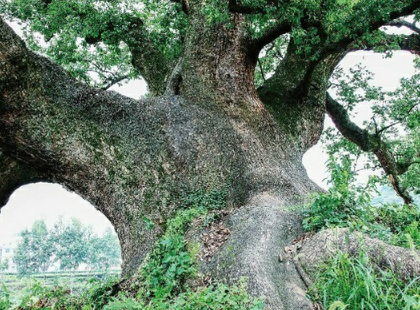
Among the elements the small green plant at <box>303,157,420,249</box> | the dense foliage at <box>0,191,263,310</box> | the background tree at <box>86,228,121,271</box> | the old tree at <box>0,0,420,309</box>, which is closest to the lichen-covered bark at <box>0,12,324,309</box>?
the old tree at <box>0,0,420,309</box>

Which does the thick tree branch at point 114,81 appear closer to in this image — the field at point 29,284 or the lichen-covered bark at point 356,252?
the field at point 29,284

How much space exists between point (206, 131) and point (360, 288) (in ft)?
11.1

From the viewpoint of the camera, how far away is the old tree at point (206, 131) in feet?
14.5

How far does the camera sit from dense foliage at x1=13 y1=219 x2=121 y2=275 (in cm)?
6131

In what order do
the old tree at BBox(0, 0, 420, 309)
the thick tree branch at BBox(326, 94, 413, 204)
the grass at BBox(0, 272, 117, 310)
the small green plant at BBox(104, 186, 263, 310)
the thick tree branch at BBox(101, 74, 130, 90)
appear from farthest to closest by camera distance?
1. the thick tree branch at BBox(101, 74, 130, 90)
2. the thick tree branch at BBox(326, 94, 413, 204)
3. the old tree at BBox(0, 0, 420, 309)
4. the grass at BBox(0, 272, 117, 310)
5. the small green plant at BBox(104, 186, 263, 310)

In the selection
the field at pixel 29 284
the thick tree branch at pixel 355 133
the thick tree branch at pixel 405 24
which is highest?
the thick tree branch at pixel 405 24

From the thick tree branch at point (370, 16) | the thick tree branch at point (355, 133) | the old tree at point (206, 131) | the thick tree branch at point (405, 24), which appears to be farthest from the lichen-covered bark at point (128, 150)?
the thick tree branch at point (405, 24)

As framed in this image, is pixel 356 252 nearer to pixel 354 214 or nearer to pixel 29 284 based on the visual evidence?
pixel 354 214

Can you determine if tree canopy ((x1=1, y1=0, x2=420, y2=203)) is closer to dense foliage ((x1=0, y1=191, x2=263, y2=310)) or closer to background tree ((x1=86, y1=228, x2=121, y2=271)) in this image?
dense foliage ((x1=0, y1=191, x2=263, y2=310))

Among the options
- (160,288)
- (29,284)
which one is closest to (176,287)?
(160,288)

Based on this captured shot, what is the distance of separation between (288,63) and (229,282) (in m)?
5.19

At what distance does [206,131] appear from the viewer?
5.50m

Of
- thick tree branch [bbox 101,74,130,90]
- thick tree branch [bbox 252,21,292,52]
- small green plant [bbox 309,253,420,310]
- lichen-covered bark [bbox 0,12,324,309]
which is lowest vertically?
small green plant [bbox 309,253,420,310]

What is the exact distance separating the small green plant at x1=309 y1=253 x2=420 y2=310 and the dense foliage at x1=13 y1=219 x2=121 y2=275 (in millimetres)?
60856
